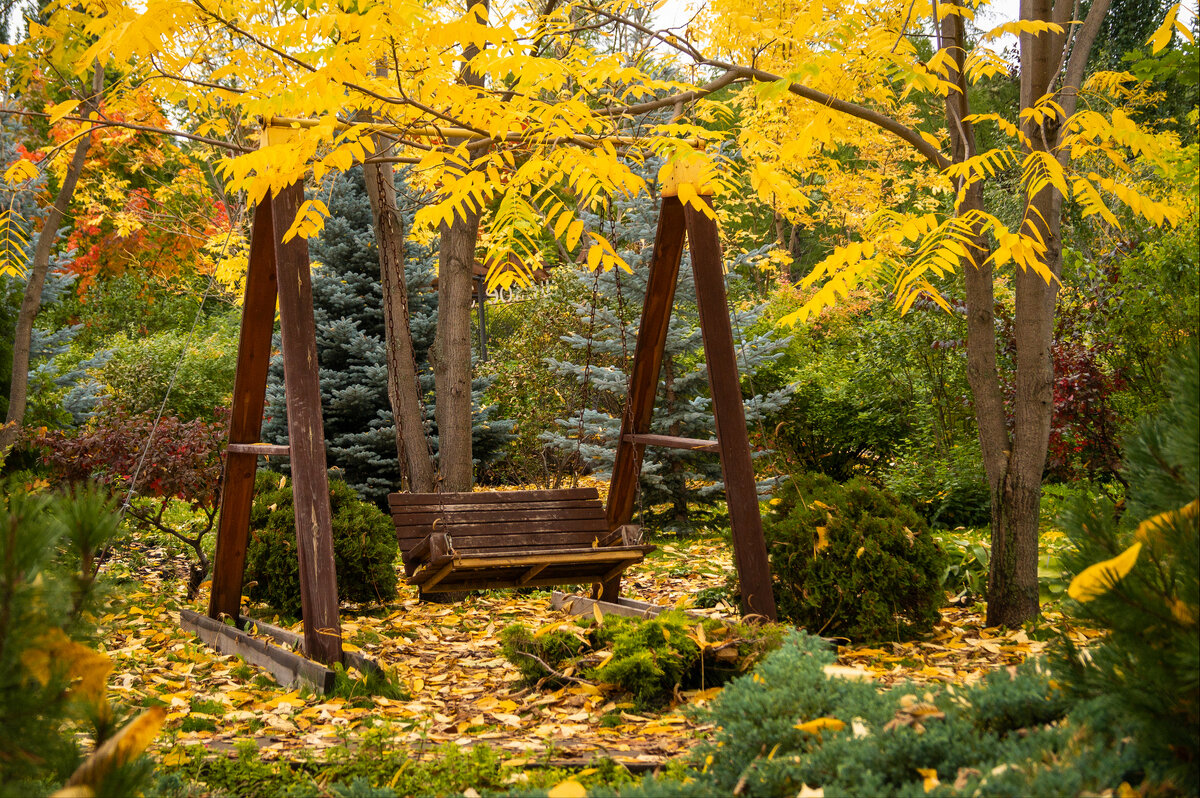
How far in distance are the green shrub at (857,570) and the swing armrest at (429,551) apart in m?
1.79

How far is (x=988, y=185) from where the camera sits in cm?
1819

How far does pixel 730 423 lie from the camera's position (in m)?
4.62

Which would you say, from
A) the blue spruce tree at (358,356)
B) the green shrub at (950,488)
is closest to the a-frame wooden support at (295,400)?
the blue spruce tree at (358,356)

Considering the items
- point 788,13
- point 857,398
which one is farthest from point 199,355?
point 788,13

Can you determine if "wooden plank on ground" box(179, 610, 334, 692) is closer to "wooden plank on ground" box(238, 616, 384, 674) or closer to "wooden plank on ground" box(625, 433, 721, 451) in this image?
"wooden plank on ground" box(238, 616, 384, 674)

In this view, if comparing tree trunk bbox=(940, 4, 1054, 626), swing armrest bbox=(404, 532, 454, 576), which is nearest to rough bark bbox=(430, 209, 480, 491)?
swing armrest bbox=(404, 532, 454, 576)

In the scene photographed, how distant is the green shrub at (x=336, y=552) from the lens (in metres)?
6.07

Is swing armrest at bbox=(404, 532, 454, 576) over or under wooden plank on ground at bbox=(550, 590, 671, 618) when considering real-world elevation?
over

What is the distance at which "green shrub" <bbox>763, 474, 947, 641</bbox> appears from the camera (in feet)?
15.4

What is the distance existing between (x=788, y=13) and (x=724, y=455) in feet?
11.5

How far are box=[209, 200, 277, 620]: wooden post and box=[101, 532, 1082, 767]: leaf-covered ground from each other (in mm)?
427

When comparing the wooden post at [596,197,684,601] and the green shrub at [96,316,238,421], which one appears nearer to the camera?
the wooden post at [596,197,684,601]

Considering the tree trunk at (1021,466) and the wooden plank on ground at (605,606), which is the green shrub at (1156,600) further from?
the wooden plank on ground at (605,606)

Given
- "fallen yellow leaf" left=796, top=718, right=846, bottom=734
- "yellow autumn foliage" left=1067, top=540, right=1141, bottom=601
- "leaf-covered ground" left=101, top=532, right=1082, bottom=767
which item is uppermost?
"yellow autumn foliage" left=1067, top=540, right=1141, bottom=601
